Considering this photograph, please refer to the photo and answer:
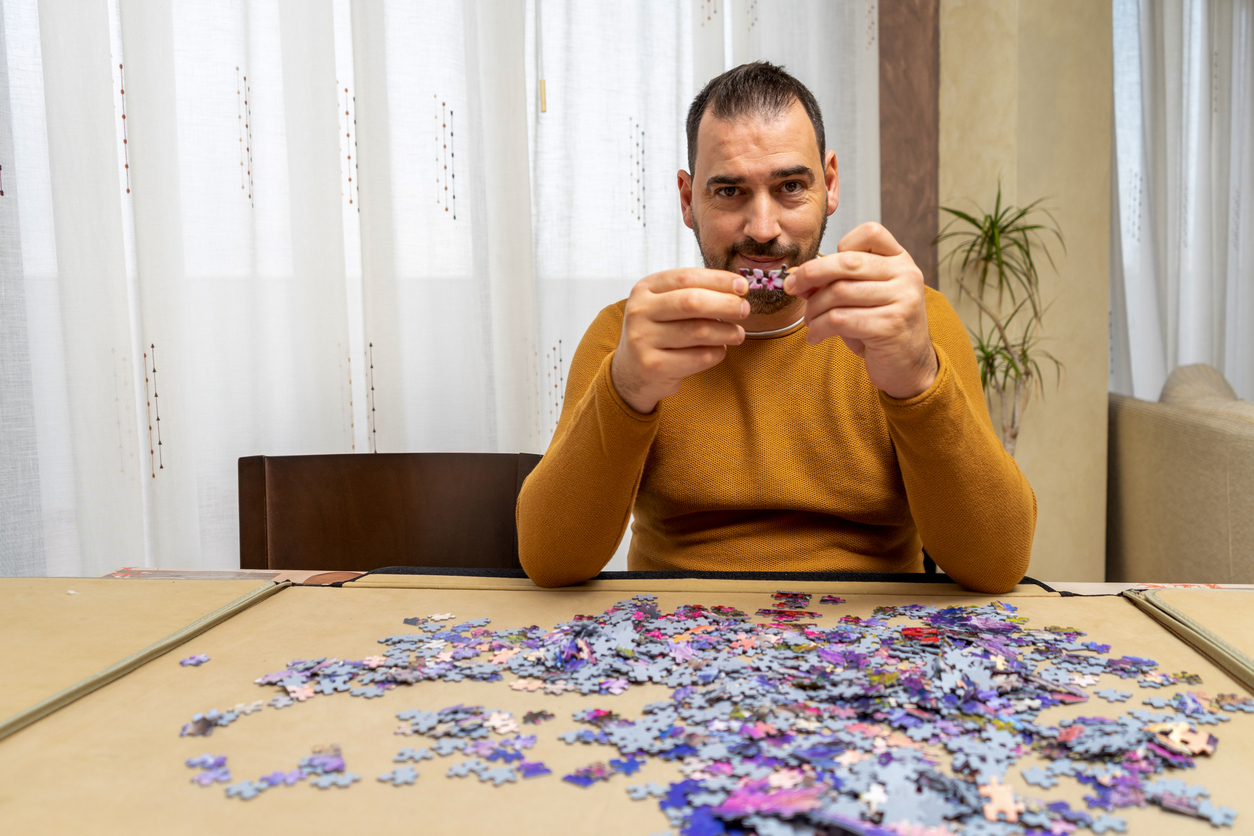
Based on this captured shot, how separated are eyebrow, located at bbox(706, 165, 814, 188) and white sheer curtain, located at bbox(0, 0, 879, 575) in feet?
3.94

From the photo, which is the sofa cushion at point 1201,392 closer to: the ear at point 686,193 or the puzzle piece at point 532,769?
the ear at point 686,193

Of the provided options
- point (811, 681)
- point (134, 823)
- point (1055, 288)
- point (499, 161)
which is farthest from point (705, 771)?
point (1055, 288)

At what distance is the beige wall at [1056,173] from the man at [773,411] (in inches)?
66.4

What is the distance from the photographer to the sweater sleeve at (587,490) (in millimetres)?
1157

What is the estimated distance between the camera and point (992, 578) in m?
1.11

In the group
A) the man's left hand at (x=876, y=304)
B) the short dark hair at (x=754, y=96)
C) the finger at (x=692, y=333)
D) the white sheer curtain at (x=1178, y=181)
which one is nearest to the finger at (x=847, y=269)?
the man's left hand at (x=876, y=304)

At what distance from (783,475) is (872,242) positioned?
0.45 metres

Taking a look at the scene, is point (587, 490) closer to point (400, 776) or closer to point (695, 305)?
point (695, 305)

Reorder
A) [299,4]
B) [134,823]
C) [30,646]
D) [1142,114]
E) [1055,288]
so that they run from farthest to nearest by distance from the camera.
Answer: [1142,114]
[1055,288]
[299,4]
[30,646]
[134,823]

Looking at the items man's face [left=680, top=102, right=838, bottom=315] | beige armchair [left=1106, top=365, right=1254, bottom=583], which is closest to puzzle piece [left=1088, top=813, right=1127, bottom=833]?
man's face [left=680, top=102, right=838, bottom=315]

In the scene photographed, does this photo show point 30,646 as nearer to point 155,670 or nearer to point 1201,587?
point 155,670

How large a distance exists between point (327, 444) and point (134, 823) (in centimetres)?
187

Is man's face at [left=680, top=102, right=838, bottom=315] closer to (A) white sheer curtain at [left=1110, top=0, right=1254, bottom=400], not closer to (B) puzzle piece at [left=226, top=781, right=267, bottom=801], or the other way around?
(B) puzzle piece at [left=226, top=781, right=267, bottom=801]

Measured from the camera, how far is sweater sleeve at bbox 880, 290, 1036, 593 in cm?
110
